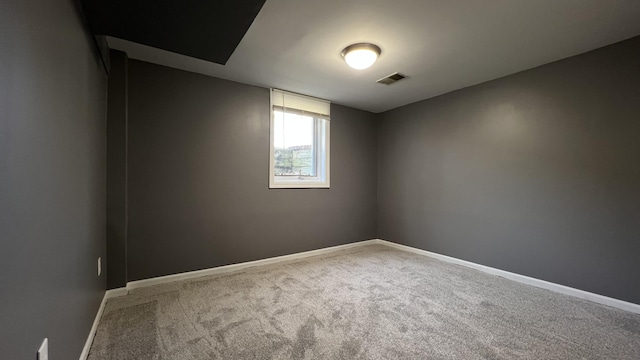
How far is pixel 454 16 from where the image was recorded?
1901 millimetres

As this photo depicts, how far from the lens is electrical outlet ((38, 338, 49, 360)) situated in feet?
3.16

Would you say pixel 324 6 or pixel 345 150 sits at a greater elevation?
pixel 324 6

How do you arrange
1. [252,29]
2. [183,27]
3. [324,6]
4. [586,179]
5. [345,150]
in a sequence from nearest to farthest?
[183,27], [324,6], [252,29], [586,179], [345,150]

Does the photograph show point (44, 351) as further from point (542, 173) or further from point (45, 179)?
point (542, 173)

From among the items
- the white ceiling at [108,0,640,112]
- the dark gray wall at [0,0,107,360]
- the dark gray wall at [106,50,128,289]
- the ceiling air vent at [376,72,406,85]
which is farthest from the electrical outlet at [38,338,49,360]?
the ceiling air vent at [376,72,406,85]

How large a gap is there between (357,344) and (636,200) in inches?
104

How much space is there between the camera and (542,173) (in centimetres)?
269

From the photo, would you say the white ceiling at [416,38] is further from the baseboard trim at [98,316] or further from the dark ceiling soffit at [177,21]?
the baseboard trim at [98,316]

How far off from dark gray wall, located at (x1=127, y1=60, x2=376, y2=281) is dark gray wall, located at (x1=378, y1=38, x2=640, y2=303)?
1.77 meters

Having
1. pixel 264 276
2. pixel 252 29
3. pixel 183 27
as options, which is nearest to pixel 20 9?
pixel 183 27

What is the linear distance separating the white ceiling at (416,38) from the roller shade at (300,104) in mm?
217

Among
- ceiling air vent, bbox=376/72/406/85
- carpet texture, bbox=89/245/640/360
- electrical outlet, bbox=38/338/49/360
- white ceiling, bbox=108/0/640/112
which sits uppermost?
white ceiling, bbox=108/0/640/112

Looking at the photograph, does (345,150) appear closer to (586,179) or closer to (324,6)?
(324,6)

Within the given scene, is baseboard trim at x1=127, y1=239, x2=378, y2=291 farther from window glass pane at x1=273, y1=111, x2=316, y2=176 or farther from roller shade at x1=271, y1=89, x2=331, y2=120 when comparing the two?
roller shade at x1=271, y1=89, x2=331, y2=120
